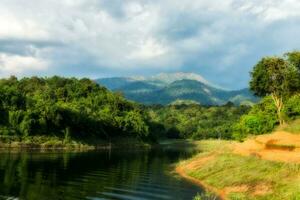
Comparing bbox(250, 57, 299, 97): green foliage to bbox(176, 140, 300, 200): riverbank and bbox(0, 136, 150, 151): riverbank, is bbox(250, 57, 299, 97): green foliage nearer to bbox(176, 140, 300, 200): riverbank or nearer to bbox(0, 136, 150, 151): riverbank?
bbox(176, 140, 300, 200): riverbank

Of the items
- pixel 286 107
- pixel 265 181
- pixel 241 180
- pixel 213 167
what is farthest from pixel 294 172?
pixel 286 107

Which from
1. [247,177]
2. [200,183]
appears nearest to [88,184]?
[200,183]

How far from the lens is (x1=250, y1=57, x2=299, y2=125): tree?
133625 mm

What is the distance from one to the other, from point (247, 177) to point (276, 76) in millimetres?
73985

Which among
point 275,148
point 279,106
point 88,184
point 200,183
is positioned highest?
point 279,106

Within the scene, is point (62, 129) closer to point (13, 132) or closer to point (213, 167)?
point (13, 132)

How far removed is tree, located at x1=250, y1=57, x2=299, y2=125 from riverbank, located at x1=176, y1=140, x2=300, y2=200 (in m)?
51.2

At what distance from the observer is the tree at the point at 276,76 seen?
134 metres

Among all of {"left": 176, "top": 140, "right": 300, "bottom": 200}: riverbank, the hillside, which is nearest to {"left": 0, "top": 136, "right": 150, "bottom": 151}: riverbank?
the hillside

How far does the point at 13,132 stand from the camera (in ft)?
524

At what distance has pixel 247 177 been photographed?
219 feet

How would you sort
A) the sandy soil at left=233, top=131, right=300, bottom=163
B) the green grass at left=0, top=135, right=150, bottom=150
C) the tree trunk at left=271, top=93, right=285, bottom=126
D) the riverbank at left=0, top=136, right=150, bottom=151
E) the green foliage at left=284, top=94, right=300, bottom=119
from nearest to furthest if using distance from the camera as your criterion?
the sandy soil at left=233, top=131, right=300, bottom=163 → the green foliage at left=284, top=94, right=300, bottom=119 → the tree trunk at left=271, top=93, right=285, bottom=126 → the riverbank at left=0, top=136, right=150, bottom=151 → the green grass at left=0, top=135, right=150, bottom=150

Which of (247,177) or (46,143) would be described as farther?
(46,143)

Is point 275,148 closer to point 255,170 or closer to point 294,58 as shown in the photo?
point 255,170
